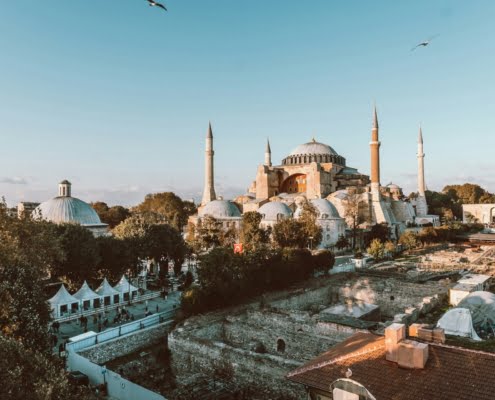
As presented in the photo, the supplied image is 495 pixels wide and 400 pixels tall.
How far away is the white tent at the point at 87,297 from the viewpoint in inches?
742

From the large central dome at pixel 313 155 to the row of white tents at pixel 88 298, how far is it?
137 ft

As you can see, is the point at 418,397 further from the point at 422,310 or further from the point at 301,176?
the point at 301,176

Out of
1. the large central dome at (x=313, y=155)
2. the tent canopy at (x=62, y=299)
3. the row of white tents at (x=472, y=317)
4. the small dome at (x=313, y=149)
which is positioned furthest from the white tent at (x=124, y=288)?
the small dome at (x=313, y=149)

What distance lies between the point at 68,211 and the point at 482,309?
24.8m

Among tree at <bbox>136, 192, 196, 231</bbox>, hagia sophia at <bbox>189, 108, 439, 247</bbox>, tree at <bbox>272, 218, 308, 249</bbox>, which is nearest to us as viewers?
tree at <bbox>272, 218, 308, 249</bbox>

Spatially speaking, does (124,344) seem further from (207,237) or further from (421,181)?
(421,181)

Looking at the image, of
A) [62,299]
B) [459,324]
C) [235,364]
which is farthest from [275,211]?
[235,364]

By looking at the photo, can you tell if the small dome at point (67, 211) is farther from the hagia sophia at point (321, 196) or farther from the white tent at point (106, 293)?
the white tent at point (106, 293)

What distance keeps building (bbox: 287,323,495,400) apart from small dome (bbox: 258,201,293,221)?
32961 millimetres

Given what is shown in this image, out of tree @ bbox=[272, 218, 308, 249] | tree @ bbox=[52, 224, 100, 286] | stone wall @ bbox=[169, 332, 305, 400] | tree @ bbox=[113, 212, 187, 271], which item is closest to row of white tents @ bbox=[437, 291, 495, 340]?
stone wall @ bbox=[169, 332, 305, 400]

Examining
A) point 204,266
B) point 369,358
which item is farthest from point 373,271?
point 369,358

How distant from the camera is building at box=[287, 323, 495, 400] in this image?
6141 millimetres

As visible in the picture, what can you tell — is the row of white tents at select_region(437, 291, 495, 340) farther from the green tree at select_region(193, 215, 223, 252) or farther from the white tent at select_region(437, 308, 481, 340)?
the green tree at select_region(193, 215, 223, 252)

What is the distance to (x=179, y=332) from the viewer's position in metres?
14.2
